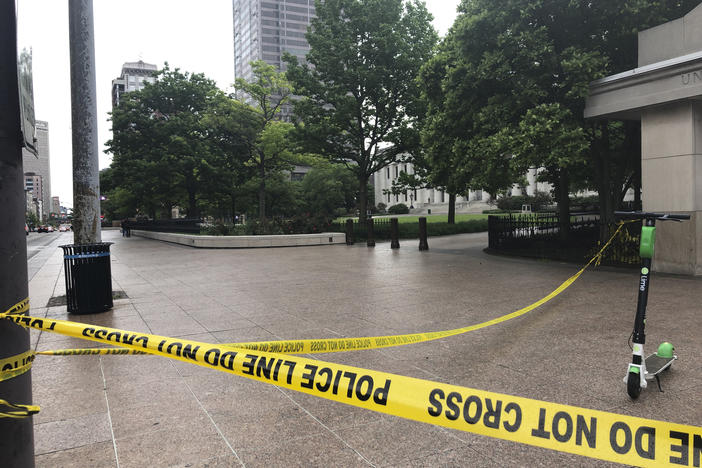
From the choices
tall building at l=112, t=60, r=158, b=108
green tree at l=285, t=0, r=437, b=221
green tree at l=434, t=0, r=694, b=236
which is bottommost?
green tree at l=434, t=0, r=694, b=236

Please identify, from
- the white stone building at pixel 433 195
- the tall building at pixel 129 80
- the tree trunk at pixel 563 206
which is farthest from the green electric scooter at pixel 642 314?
the tall building at pixel 129 80

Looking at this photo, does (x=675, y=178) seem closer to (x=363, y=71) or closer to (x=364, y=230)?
(x=363, y=71)

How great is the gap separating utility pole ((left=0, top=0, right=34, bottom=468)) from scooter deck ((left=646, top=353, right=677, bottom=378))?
4305 millimetres

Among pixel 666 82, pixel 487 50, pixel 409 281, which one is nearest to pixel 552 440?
pixel 409 281

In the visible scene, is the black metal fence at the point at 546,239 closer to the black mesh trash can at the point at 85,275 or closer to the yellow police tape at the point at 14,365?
the black mesh trash can at the point at 85,275

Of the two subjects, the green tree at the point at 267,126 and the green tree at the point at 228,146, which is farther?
the green tree at the point at 228,146

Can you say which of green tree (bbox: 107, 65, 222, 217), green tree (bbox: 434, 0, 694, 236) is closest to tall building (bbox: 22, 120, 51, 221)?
green tree (bbox: 107, 65, 222, 217)

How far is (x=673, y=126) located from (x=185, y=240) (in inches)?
851

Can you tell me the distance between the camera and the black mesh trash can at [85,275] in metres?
7.71

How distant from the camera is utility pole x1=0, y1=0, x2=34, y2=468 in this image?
170cm

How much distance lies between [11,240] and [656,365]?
4.72 m

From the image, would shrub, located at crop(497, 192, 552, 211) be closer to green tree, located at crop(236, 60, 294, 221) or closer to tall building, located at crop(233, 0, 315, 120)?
green tree, located at crop(236, 60, 294, 221)

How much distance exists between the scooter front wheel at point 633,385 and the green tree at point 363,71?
68.9 feet

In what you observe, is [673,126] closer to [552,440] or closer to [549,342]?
[549,342]
